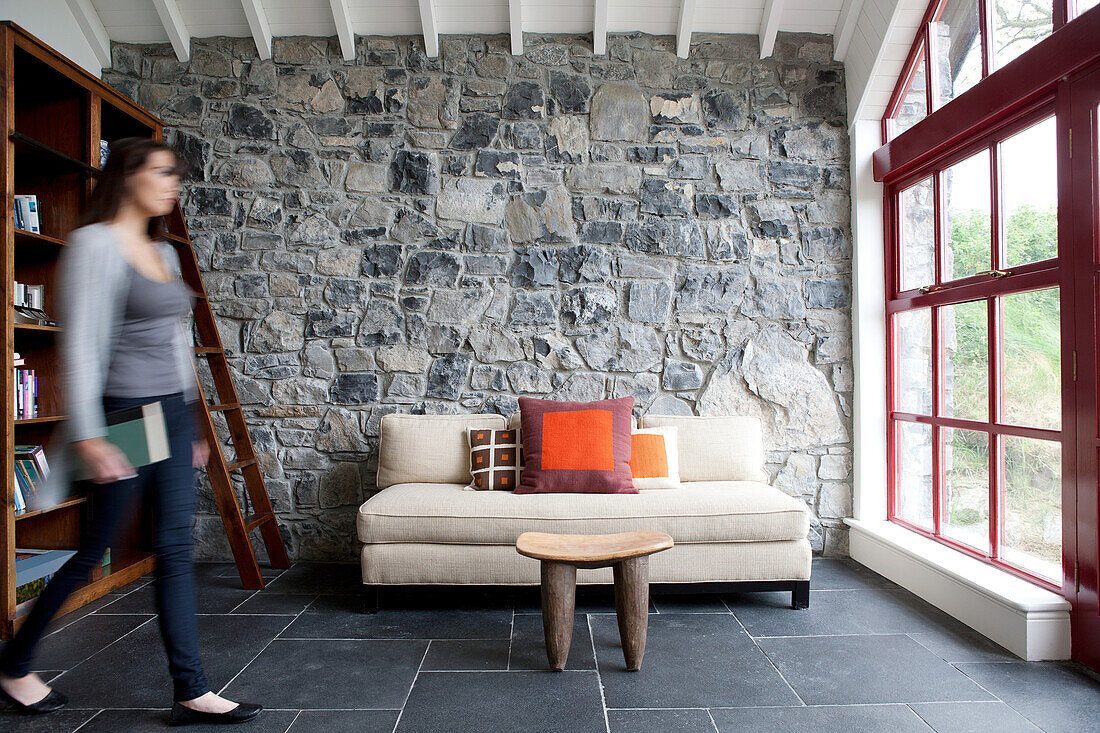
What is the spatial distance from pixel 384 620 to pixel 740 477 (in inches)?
70.4

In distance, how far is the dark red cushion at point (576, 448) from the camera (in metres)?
2.87

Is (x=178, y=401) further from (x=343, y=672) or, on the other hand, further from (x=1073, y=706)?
(x=1073, y=706)

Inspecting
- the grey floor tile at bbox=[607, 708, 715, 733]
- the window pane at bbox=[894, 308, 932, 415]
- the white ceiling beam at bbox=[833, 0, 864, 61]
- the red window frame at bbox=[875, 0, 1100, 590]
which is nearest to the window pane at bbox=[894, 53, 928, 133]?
the red window frame at bbox=[875, 0, 1100, 590]

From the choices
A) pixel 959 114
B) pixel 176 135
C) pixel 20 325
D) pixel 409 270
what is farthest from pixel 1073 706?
pixel 176 135

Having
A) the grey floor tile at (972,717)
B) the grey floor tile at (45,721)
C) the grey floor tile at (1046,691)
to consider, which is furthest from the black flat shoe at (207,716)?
the grey floor tile at (1046,691)

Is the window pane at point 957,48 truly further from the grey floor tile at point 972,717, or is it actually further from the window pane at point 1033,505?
the grey floor tile at point 972,717

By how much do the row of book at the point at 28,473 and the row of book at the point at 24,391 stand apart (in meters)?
0.16

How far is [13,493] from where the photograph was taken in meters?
2.40

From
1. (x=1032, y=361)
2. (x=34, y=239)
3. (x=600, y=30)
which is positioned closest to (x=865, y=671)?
(x=1032, y=361)

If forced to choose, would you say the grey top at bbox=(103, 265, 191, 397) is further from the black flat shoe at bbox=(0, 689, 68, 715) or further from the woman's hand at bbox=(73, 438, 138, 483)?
the black flat shoe at bbox=(0, 689, 68, 715)

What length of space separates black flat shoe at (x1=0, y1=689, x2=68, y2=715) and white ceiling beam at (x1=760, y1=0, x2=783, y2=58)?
4.06 m

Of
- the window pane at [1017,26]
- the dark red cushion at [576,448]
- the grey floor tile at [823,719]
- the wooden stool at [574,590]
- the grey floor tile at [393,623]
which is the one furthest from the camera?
the dark red cushion at [576,448]

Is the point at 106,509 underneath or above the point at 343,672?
above

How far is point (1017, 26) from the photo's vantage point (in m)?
2.46
